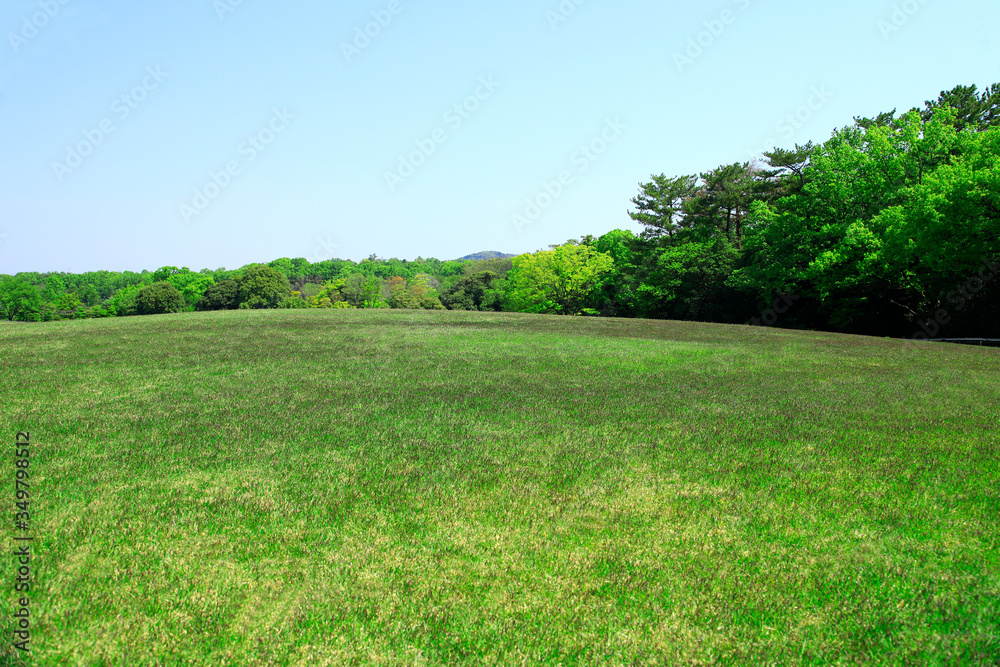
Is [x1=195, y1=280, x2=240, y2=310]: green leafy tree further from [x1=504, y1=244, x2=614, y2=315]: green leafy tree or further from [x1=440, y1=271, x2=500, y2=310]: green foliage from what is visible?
[x1=504, y1=244, x2=614, y2=315]: green leafy tree

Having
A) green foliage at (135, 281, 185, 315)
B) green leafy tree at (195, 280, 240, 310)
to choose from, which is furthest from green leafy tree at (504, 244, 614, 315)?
green foliage at (135, 281, 185, 315)

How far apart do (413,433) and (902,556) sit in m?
7.21

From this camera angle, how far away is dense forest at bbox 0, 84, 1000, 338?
32.5m

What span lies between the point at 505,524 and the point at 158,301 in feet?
314

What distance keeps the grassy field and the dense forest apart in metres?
24.5

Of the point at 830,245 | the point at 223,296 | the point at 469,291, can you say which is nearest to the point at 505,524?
the point at 830,245

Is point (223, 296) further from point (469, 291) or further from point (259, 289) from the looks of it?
point (469, 291)

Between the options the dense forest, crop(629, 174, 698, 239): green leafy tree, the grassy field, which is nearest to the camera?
the grassy field

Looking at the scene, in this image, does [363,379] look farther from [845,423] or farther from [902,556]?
[902,556]

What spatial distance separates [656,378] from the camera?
53.8 feet

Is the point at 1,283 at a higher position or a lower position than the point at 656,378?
higher

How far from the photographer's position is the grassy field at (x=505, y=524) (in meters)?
4.25

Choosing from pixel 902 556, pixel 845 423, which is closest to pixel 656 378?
pixel 845 423

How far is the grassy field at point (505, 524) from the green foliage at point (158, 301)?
8146 cm
